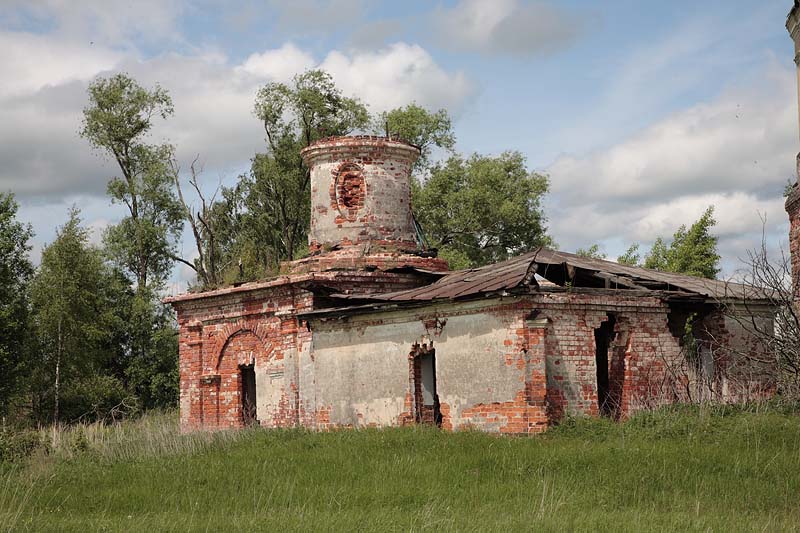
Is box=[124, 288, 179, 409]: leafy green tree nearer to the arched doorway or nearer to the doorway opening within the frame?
the arched doorway

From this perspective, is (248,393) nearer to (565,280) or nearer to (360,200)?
(360,200)

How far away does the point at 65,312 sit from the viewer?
29766 mm

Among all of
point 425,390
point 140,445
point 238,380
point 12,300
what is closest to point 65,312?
point 12,300

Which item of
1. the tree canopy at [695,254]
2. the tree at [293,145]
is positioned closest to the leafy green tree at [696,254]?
the tree canopy at [695,254]

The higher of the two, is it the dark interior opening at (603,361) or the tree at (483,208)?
the tree at (483,208)

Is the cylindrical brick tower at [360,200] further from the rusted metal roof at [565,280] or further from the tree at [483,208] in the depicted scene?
the tree at [483,208]

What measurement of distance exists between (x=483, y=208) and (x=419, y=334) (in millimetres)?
18798

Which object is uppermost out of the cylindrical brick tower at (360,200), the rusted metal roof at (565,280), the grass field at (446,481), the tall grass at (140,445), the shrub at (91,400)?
the cylindrical brick tower at (360,200)

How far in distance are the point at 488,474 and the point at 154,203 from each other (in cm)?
2707

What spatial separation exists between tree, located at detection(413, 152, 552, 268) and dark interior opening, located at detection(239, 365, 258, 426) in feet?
48.7

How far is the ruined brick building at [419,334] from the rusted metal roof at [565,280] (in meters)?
0.05

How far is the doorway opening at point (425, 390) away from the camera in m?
16.6

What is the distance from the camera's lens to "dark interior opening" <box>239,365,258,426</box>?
797 inches

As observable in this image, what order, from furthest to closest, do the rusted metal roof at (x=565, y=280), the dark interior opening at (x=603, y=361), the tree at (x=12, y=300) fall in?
the tree at (x=12, y=300), the dark interior opening at (x=603, y=361), the rusted metal roof at (x=565, y=280)
